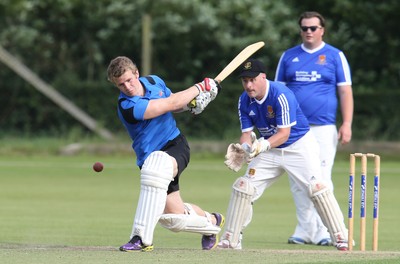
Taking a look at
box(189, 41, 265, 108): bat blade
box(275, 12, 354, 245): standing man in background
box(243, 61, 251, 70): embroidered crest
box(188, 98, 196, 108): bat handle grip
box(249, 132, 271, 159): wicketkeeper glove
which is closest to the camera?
box(188, 98, 196, 108): bat handle grip

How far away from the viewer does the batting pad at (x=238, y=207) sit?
26.4 feet

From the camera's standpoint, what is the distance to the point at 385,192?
1380 cm

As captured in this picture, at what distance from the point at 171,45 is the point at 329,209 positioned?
16771 mm

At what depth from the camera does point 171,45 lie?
966 inches

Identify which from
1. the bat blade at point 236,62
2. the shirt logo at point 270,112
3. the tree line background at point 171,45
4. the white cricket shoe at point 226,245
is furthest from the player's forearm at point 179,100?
the tree line background at point 171,45

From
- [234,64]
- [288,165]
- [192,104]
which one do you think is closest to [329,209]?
[288,165]

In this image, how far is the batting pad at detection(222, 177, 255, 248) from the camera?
8.04 m

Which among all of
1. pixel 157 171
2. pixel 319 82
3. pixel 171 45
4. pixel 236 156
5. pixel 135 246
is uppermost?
pixel 171 45

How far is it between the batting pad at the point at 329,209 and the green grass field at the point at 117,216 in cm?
29

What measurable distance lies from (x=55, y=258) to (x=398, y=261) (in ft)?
6.91

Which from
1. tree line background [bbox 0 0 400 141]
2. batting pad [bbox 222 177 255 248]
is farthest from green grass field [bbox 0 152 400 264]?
tree line background [bbox 0 0 400 141]

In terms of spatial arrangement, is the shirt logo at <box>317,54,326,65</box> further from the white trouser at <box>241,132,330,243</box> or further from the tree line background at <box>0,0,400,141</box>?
the tree line background at <box>0,0,400,141</box>

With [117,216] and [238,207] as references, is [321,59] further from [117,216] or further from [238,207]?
[117,216]

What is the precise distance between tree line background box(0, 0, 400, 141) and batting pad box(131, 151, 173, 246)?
14.7m
